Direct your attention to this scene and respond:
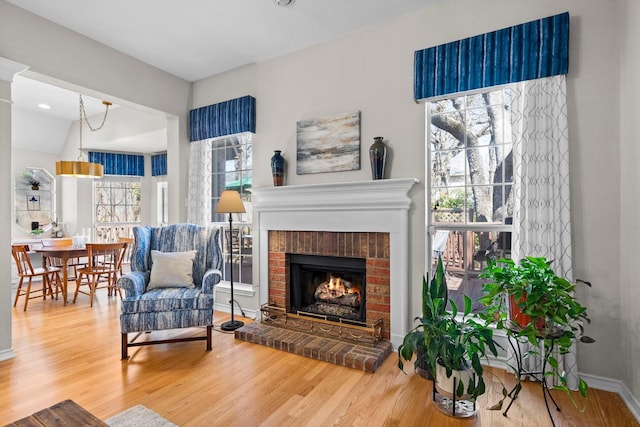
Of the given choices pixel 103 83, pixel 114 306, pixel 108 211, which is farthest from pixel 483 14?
pixel 108 211

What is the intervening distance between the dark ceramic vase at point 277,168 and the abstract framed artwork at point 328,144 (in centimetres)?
17

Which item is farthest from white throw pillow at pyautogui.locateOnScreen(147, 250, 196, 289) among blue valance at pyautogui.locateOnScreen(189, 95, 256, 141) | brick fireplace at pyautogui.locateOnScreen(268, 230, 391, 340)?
blue valance at pyautogui.locateOnScreen(189, 95, 256, 141)

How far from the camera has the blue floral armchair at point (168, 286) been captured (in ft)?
8.85

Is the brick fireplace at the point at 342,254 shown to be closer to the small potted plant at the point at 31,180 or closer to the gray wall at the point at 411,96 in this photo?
the gray wall at the point at 411,96

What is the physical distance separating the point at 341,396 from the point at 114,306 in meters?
3.53

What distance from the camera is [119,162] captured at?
21.0 ft

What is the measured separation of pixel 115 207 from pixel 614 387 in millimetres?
7544

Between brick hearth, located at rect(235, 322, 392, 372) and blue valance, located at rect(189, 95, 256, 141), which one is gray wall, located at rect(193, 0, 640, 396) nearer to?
blue valance, located at rect(189, 95, 256, 141)

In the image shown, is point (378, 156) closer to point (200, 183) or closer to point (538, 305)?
point (538, 305)

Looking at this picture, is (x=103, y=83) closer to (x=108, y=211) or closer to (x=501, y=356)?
→ (x=108, y=211)

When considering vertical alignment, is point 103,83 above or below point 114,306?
above

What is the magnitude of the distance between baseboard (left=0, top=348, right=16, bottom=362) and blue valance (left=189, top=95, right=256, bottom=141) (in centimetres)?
275

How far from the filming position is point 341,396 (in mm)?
2150

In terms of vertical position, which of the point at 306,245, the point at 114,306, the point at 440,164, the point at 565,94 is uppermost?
the point at 565,94
